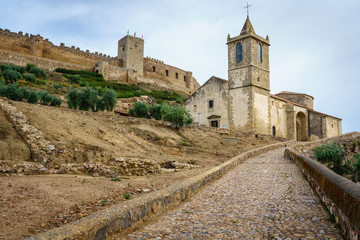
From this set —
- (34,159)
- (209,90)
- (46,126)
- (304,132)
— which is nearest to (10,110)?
(46,126)

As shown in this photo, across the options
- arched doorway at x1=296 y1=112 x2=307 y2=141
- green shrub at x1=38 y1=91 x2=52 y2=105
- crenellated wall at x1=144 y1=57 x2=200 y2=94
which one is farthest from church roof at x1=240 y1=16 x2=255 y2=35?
crenellated wall at x1=144 y1=57 x2=200 y2=94

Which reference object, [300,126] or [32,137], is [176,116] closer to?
[32,137]

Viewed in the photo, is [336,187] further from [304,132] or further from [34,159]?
[304,132]

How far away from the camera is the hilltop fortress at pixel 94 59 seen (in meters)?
46.5

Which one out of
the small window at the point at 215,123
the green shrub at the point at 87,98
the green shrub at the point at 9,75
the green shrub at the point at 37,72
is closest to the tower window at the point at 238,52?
the small window at the point at 215,123

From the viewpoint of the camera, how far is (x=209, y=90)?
106ft

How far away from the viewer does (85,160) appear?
921cm

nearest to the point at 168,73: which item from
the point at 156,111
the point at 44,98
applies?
the point at 156,111

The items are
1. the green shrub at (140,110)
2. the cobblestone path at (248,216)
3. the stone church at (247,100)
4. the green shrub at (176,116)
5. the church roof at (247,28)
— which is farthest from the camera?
the church roof at (247,28)

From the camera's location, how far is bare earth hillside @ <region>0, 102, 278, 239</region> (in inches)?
188

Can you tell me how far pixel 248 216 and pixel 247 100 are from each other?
81.0 ft

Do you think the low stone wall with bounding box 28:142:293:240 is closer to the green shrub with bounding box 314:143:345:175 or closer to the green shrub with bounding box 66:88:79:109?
the green shrub with bounding box 314:143:345:175

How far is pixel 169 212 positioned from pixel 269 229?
2.05m

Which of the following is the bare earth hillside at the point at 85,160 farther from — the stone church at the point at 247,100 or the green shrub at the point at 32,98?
the stone church at the point at 247,100
